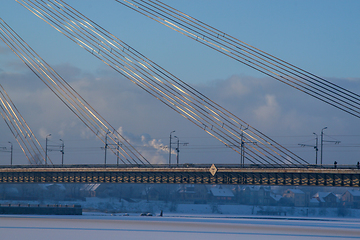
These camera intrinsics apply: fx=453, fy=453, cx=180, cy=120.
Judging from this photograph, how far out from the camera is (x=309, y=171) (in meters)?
69.6

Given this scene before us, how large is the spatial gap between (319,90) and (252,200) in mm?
116270

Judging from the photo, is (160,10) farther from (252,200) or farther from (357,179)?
(252,200)

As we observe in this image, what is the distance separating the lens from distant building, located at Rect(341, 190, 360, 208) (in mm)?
168712

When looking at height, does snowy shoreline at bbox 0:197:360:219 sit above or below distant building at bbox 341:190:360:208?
below

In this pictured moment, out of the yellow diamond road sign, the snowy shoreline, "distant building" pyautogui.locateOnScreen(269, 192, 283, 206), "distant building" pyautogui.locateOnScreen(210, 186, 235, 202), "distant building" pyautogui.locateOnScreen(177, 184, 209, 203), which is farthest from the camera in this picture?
"distant building" pyautogui.locateOnScreen(210, 186, 235, 202)

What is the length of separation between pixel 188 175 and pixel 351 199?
112 meters

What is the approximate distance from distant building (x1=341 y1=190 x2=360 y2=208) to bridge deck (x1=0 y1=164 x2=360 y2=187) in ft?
352

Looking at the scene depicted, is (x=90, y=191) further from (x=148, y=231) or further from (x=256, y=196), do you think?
(x=148, y=231)

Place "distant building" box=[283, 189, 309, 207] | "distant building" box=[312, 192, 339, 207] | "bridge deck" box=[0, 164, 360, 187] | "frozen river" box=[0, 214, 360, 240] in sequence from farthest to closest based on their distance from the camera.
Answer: "distant building" box=[283, 189, 309, 207], "distant building" box=[312, 192, 339, 207], "bridge deck" box=[0, 164, 360, 187], "frozen river" box=[0, 214, 360, 240]

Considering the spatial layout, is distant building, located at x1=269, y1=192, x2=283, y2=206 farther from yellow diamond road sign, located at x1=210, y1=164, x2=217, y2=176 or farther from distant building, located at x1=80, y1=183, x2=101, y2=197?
yellow diamond road sign, located at x1=210, y1=164, x2=217, y2=176

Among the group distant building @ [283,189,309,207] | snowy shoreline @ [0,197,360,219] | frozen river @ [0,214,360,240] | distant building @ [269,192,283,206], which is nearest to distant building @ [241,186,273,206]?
distant building @ [269,192,283,206]

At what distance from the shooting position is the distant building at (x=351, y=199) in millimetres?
168712

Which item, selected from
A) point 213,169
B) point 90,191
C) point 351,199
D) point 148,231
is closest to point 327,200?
point 351,199

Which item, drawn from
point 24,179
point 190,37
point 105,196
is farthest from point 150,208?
point 190,37
